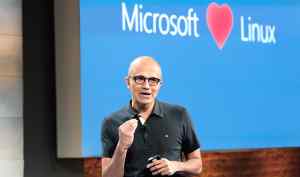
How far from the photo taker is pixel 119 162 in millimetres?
3535

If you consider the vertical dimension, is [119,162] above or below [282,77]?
below

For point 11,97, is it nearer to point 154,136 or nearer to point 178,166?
point 154,136

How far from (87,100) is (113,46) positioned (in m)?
0.37

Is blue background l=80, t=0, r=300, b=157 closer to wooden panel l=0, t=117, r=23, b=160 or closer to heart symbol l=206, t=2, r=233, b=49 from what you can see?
heart symbol l=206, t=2, r=233, b=49

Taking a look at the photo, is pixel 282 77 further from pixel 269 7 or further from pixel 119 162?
pixel 119 162

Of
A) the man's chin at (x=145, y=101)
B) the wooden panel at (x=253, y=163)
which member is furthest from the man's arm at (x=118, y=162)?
the wooden panel at (x=253, y=163)

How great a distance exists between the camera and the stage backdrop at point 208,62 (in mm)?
3928

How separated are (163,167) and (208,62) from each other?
3.39 feet

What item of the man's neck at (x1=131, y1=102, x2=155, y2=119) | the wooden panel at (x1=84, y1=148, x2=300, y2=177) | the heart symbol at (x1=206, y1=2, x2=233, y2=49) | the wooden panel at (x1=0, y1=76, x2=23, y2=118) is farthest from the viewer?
the wooden panel at (x1=84, y1=148, x2=300, y2=177)

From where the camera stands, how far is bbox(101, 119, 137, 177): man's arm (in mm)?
3527

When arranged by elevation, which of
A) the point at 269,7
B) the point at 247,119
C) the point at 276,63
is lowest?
the point at 247,119

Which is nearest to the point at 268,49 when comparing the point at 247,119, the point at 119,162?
the point at 247,119

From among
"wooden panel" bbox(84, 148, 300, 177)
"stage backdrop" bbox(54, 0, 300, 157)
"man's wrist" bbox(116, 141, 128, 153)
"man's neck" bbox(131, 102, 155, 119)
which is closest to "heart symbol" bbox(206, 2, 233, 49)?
"stage backdrop" bbox(54, 0, 300, 157)

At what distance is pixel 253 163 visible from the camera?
6.22 m
